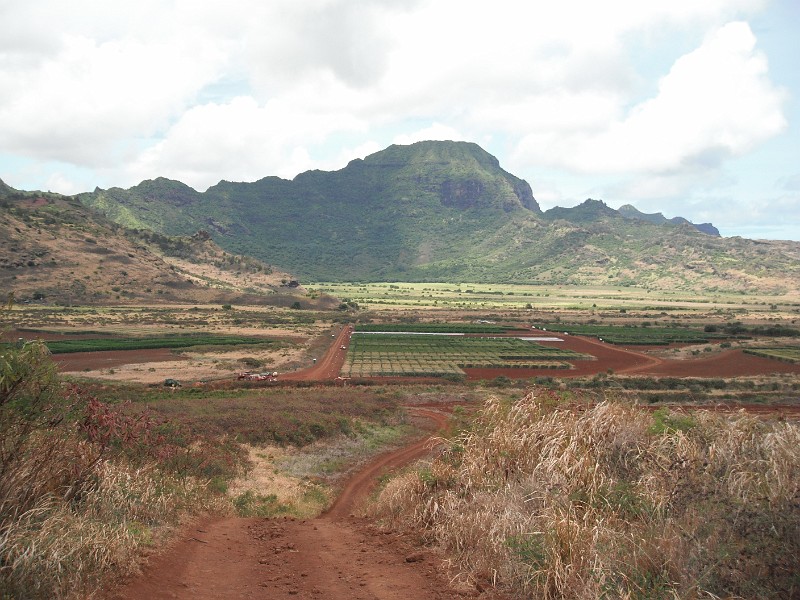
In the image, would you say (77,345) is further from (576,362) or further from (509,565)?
(509,565)

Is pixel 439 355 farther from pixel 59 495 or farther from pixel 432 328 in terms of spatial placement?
pixel 59 495

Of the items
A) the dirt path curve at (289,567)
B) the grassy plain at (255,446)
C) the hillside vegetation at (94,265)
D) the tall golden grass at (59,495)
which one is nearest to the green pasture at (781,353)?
the grassy plain at (255,446)

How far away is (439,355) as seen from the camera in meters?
69.1

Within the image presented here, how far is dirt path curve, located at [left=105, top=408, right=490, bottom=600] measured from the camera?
7.27m

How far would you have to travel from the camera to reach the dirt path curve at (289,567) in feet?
23.8

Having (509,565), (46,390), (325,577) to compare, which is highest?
(46,390)

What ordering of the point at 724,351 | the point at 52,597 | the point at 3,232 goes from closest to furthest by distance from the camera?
the point at 52,597
the point at 724,351
the point at 3,232

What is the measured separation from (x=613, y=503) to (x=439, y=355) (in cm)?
6060

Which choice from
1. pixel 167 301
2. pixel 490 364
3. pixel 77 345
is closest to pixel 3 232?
pixel 167 301

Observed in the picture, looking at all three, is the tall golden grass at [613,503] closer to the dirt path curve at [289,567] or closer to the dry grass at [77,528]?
the dirt path curve at [289,567]

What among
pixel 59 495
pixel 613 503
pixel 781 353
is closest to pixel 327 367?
pixel 59 495

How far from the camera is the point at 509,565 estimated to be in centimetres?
751

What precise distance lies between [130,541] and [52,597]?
59.5 inches

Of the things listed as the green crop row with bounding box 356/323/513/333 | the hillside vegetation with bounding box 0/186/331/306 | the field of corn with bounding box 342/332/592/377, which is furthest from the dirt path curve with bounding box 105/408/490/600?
the hillside vegetation with bounding box 0/186/331/306
